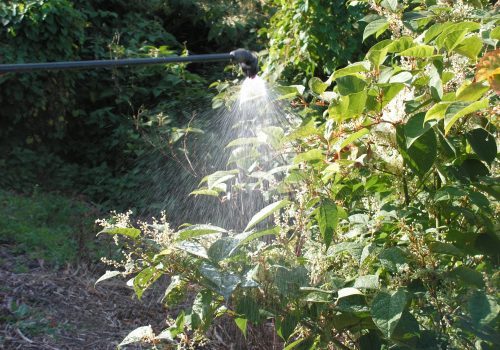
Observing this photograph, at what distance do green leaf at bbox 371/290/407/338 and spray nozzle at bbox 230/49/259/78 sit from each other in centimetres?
93

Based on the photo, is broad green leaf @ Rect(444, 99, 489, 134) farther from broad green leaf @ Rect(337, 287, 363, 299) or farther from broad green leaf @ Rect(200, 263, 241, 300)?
broad green leaf @ Rect(200, 263, 241, 300)

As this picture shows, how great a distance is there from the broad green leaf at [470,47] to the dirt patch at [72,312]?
60.5 inches

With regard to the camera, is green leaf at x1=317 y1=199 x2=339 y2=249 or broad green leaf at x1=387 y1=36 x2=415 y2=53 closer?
green leaf at x1=317 y1=199 x2=339 y2=249

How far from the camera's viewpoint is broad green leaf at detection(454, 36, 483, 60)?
1590 mm

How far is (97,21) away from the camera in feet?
21.5

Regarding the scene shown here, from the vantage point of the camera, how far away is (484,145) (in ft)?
5.31

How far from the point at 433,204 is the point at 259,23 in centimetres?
584

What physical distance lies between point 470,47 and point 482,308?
1.85 feet

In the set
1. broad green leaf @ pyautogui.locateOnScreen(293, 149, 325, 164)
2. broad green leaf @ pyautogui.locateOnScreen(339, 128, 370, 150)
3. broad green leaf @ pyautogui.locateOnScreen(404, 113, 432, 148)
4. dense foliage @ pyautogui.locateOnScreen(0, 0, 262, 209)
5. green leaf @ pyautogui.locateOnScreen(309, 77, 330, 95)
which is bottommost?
dense foliage @ pyautogui.locateOnScreen(0, 0, 262, 209)

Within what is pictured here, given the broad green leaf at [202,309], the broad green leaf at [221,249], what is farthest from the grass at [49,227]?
the broad green leaf at [221,249]

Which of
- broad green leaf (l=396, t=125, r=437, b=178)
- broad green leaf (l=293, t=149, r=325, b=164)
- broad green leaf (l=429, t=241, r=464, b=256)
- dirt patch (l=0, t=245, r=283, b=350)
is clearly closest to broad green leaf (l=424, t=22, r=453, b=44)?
broad green leaf (l=396, t=125, r=437, b=178)

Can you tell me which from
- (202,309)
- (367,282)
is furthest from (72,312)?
(367,282)

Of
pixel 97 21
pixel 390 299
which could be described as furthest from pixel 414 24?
pixel 97 21

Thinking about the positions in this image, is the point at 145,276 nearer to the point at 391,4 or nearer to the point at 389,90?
the point at 389,90
